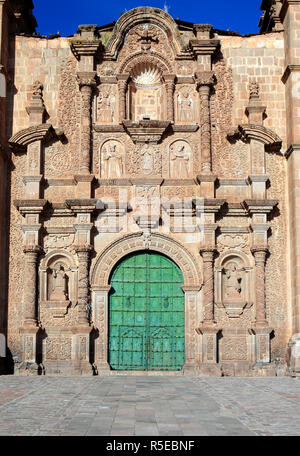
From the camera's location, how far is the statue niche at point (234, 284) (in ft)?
51.1

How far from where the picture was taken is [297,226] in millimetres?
15250

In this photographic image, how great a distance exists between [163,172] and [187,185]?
0.67 m

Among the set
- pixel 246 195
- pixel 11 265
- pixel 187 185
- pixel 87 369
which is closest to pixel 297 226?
pixel 246 195

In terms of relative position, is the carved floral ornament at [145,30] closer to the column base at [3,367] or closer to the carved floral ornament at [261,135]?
the carved floral ornament at [261,135]

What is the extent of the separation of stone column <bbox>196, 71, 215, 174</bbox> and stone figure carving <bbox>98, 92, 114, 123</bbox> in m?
2.25

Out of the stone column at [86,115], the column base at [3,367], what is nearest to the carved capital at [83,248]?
the stone column at [86,115]

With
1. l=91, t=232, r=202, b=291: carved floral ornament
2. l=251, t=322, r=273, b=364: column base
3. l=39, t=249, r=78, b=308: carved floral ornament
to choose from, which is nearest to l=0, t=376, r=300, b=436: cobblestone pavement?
l=251, t=322, r=273, b=364: column base

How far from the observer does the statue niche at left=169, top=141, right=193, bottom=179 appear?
53.7ft

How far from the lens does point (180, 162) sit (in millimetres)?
16438

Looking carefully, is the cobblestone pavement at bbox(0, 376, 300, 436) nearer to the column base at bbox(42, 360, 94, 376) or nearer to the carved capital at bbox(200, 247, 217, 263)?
the column base at bbox(42, 360, 94, 376)

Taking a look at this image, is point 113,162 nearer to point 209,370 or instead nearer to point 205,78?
point 205,78

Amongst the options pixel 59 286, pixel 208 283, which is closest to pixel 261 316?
pixel 208 283

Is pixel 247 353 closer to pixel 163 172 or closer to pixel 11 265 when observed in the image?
pixel 163 172

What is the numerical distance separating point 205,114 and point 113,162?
99.9 inches
